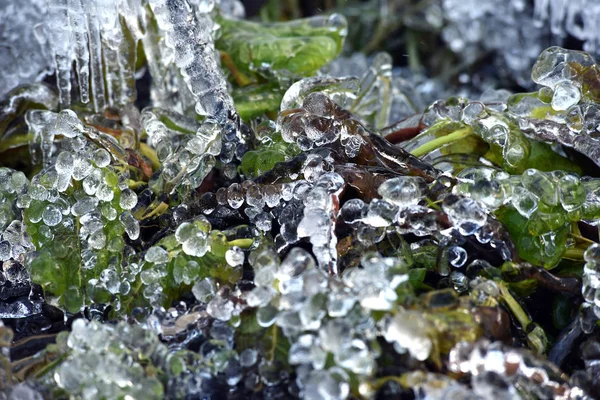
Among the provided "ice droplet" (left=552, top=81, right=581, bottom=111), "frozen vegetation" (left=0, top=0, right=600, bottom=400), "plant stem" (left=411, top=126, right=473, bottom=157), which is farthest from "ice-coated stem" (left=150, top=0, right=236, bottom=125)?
"ice droplet" (left=552, top=81, right=581, bottom=111)

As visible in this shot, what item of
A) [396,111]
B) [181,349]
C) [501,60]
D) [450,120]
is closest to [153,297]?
[181,349]

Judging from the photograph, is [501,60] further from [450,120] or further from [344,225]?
[344,225]

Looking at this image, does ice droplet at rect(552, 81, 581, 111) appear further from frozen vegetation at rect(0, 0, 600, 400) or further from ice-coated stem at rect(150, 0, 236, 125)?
ice-coated stem at rect(150, 0, 236, 125)

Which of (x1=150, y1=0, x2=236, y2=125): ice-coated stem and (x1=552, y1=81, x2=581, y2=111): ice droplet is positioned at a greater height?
(x1=150, y1=0, x2=236, y2=125): ice-coated stem

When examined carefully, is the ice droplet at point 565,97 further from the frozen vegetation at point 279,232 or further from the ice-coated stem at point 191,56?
the ice-coated stem at point 191,56

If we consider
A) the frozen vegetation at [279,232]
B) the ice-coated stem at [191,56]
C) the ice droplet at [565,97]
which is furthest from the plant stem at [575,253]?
the ice-coated stem at [191,56]

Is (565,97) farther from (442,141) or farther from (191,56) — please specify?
(191,56)

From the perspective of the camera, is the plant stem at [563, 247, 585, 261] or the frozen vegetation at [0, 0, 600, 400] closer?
the frozen vegetation at [0, 0, 600, 400]

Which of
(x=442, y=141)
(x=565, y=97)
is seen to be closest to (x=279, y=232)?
(x=442, y=141)
